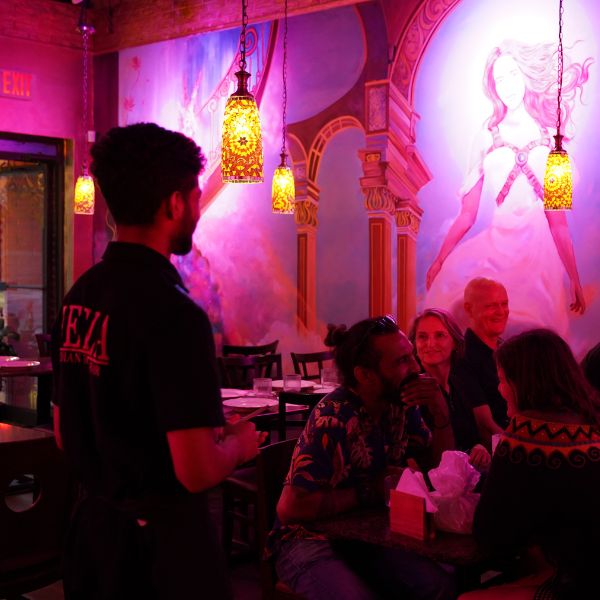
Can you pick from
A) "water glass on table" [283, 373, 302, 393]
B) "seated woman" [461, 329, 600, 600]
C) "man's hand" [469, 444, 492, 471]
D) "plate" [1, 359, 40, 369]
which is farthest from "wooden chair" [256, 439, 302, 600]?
"plate" [1, 359, 40, 369]

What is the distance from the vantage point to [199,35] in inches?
309

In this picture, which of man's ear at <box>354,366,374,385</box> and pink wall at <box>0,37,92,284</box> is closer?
man's ear at <box>354,366,374,385</box>

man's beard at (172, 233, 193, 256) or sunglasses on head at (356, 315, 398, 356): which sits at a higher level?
man's beard at (172, 233, 193, 256)

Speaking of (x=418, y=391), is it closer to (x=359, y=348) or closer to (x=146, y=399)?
(x=359, y=348)

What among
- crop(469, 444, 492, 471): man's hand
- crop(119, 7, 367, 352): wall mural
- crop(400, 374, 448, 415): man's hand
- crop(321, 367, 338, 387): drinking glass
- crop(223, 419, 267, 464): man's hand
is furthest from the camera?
crop(119, 7, 367, 352): wall mural

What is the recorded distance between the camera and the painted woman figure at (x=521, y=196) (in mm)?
5551

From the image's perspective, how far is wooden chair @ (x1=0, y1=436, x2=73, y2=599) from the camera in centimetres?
265

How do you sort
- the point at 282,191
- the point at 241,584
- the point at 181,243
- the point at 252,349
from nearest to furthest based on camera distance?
the point at 181,243
the point at 241,584
the point at 282,191
the point at 252,349

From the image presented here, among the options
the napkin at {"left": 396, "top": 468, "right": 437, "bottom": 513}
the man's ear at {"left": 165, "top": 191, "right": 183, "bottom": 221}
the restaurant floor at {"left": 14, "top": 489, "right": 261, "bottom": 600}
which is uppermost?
the man's ear at {"left": 165, "top": 191, "right": 183, "bottom": 221}

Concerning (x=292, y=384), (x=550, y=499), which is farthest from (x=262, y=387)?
(x=550, y=499)

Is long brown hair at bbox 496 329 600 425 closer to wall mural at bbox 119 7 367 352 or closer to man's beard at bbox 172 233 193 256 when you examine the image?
man's beard at bbox 172 233 193 256

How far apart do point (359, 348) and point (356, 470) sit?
381 millimetres

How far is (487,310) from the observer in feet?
13.0

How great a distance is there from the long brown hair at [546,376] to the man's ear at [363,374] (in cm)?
Result: 49
